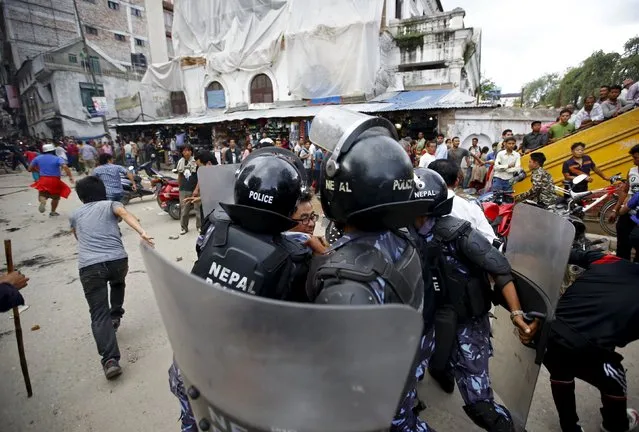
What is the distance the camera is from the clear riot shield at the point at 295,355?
604 millimetres

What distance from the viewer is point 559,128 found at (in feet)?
24.7

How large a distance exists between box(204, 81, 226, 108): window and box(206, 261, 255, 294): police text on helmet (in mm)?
19512

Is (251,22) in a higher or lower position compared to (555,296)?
higher

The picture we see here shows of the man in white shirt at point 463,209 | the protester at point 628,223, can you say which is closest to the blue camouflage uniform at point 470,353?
the man in white shirt at point 463,209

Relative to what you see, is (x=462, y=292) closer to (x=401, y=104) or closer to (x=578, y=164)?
(x=578, y=164)

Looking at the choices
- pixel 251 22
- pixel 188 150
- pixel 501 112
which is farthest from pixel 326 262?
pixel 251 22

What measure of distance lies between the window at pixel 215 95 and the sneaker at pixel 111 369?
1833 cm

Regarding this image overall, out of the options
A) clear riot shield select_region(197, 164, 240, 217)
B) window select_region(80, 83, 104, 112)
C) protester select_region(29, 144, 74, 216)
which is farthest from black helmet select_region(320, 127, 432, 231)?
window select_region(80, 83, 104, 112)

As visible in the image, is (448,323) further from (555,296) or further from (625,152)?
(625,152)

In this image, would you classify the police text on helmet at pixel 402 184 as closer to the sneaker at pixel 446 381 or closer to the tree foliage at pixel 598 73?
the sneaker at pixel 446 381

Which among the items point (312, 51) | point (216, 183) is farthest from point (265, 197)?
point (312, 51)

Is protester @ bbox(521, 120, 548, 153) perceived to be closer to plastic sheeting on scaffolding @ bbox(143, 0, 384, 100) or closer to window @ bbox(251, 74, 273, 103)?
plastic sheeting on scaffolding @ bbox(143, 0, 384, 100)

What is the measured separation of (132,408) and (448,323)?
2.30 metres

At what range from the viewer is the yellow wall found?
6.15m
